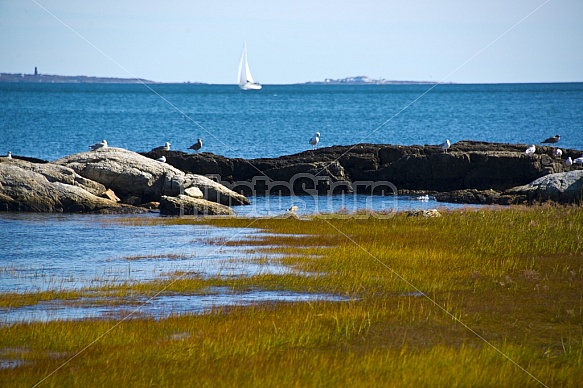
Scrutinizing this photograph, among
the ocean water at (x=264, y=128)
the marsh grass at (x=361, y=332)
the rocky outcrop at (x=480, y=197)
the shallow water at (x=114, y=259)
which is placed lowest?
the marsh grass at (x=361, y=332)

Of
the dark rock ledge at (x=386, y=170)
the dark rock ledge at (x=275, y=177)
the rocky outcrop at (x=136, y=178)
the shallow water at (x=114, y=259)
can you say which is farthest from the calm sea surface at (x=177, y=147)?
the dark rock ledge at (x=386, y=170)

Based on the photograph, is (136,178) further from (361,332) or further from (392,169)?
(361,332)

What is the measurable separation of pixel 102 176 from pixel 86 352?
22950 millimetres

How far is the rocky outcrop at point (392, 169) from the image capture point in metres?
42.2

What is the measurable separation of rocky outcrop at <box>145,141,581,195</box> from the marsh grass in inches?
763

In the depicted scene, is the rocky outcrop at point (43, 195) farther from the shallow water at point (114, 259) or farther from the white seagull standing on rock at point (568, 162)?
the white seagull standing on rock at point (568, 162)

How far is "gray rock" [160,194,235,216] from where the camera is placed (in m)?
32.9

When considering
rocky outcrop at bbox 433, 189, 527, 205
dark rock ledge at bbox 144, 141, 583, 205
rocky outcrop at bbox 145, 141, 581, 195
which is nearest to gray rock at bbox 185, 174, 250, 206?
dark rock ledge at bbox 144, 141, 583, 205

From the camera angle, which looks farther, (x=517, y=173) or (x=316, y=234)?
(x=517, y=173)

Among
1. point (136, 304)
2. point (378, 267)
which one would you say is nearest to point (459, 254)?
point (378, 267)

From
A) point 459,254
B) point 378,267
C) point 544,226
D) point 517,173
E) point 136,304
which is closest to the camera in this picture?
point 136,304

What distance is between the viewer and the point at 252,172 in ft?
147

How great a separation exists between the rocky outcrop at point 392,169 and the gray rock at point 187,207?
8.64 meters

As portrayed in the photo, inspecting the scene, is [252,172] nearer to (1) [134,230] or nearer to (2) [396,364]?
(1) [134,230]
